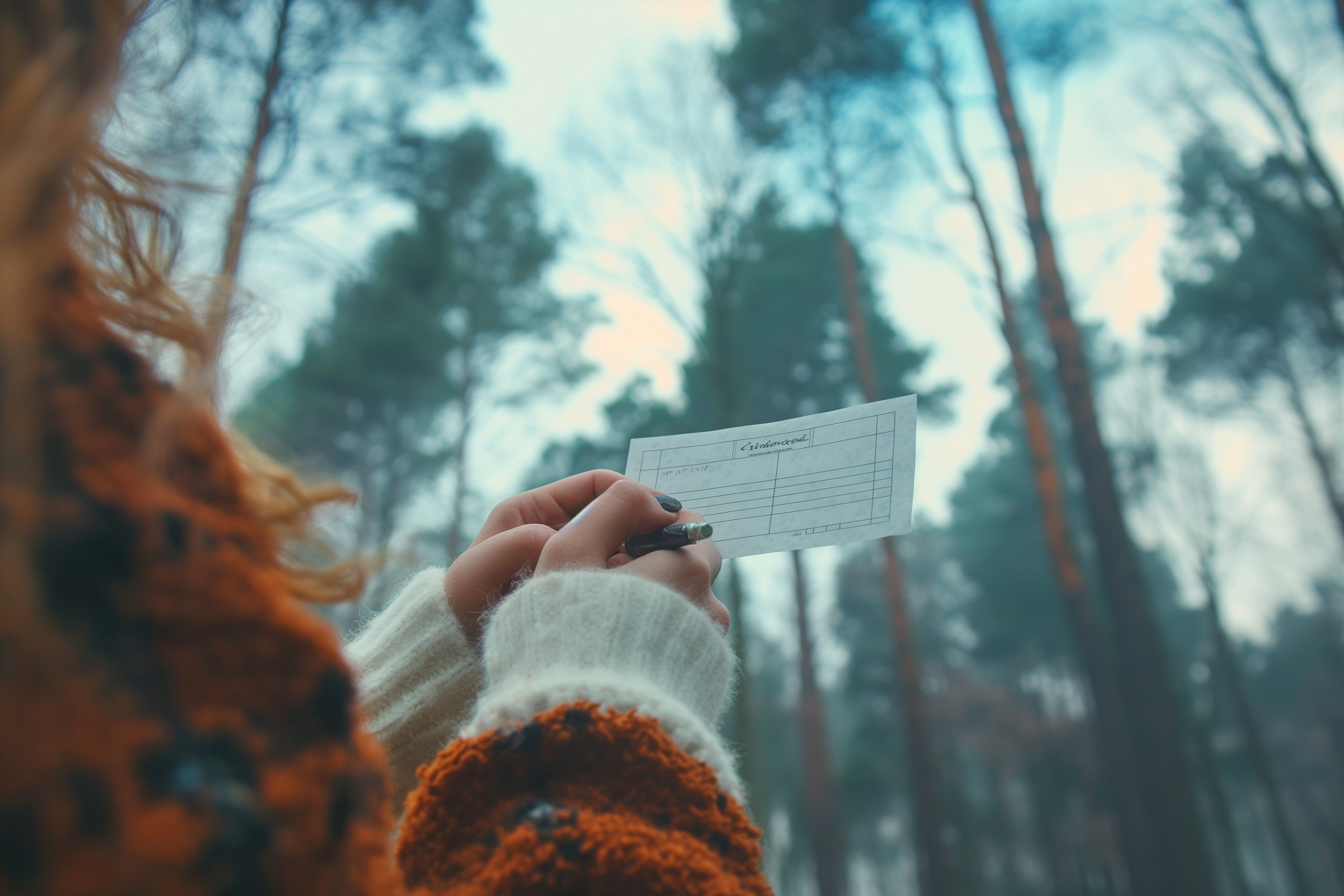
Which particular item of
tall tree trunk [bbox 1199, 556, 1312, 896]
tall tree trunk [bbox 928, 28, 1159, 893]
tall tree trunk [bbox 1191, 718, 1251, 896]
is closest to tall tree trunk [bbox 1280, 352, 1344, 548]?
tall tree trunk [bbox 1199, 556, 1312, 896]

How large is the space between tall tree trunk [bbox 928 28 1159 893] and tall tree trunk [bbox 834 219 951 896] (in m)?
1.61

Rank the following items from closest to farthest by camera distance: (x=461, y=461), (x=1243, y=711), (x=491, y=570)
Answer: (x=491, y=570) < (x=461, y=461) < (x=1243, y=711)

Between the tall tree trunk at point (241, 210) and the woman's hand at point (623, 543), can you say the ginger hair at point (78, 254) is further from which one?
the woman's hand at point (623, 543)

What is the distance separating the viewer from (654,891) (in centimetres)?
60

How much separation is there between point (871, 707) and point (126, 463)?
21.7 metres

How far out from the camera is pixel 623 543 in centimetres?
105

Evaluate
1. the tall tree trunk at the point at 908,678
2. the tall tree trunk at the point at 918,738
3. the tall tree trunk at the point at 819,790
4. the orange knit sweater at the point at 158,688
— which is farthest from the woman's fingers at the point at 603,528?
the tall tree trunk at the point at 819,790

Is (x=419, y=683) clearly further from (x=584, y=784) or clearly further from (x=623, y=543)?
(x=584, y=784)

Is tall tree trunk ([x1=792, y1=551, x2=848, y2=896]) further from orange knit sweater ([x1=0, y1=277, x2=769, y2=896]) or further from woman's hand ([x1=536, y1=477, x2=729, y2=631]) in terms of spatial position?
orange knit sweater ([x1=0, y1=277, x2=769, y2=896])

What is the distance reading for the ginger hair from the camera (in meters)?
0.34

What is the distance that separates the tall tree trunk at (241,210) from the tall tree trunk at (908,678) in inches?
235

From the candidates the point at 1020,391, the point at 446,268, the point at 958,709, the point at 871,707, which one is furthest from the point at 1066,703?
the point at 446,268

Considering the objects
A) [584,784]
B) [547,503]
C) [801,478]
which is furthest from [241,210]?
[584,784]

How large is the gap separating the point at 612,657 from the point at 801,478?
2.08ft
